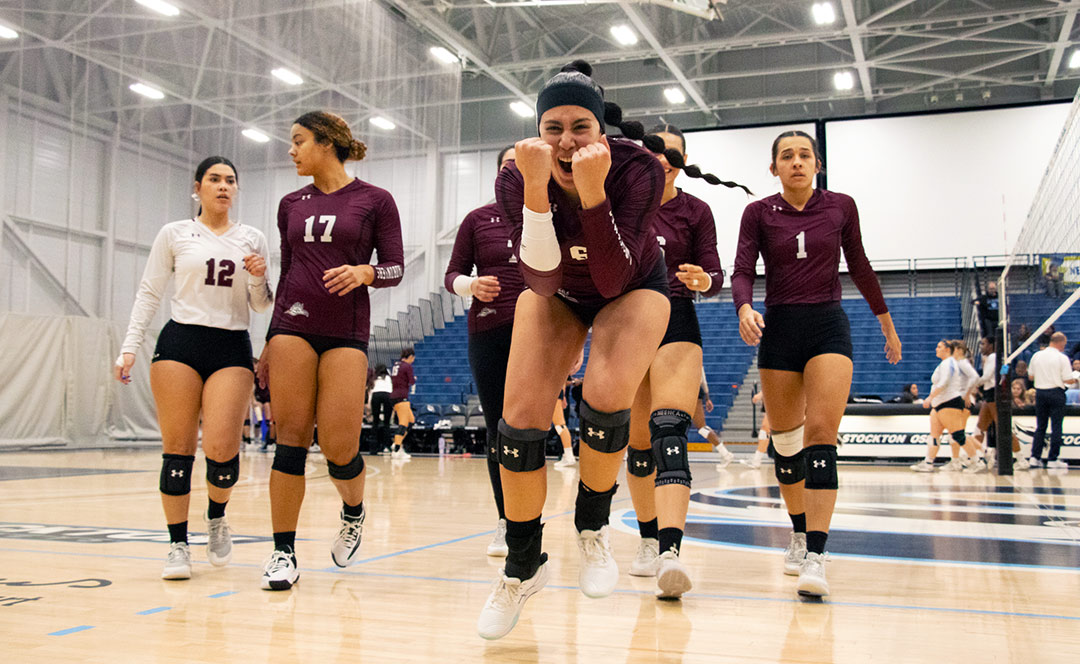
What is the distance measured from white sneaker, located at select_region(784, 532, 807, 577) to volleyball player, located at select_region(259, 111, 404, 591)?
1.85 metres

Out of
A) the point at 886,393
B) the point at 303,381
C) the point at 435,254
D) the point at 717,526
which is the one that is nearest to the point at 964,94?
the point at 886,393

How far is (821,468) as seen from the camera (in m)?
3.56

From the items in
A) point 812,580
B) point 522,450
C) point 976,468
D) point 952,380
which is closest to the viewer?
point 522,450

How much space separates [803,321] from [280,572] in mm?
2350

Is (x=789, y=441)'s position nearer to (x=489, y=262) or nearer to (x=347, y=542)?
(x=489, y=262)

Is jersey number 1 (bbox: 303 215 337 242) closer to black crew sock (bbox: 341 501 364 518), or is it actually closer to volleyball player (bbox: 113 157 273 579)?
volleyball player (bbox: 113 157 273 579)

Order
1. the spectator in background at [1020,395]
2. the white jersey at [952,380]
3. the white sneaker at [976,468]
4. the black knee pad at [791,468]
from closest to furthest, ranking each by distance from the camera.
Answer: the black knee pad at [791,468] < the white jersey at [952,380] < the white sneaker at [976,468] < the spectator in background at [1020,395]

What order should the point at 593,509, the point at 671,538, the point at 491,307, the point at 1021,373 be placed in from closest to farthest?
1. the point at 593,509
2. the point at 671,538
3. the point at 491,307
4. the point at 1021,373

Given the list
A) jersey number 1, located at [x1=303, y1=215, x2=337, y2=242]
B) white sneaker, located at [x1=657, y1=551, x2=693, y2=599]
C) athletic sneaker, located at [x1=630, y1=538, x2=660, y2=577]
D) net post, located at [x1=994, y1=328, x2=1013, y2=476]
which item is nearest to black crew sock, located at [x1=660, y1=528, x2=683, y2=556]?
white sneaker, located at [x1=657, y1=551, x2=693, y2=599]

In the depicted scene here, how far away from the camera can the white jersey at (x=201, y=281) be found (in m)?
3.90

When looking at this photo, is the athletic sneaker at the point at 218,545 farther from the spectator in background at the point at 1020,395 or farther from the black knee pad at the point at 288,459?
the spectator in background at the point at 1020,395

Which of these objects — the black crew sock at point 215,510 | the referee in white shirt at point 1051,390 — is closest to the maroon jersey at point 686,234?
the black crew sock at point 215,510

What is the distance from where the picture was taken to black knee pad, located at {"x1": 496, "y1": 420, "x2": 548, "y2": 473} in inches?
103

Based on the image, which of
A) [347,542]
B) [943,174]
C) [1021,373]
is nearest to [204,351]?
[347,542]
